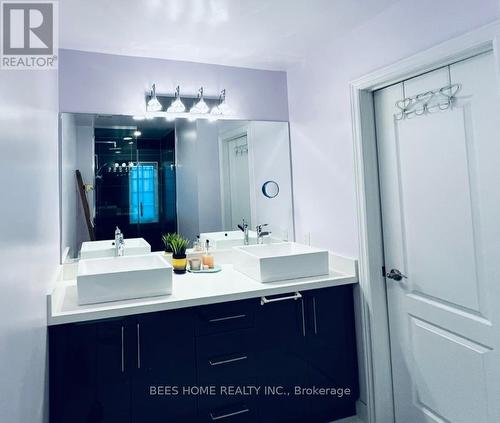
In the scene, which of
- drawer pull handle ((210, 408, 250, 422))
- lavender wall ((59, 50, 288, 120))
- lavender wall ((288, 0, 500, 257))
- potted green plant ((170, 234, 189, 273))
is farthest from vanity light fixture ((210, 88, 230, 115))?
drawer pull handle ((210, 408, 250, 422))

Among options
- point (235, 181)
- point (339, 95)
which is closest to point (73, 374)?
point (235, 181)

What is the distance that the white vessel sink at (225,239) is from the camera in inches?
99.4

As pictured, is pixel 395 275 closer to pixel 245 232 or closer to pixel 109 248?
pixel 245 232

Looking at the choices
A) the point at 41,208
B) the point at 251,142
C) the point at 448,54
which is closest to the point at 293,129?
the point at 251,142

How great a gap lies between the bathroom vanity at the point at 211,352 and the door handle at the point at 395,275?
0.70 ft

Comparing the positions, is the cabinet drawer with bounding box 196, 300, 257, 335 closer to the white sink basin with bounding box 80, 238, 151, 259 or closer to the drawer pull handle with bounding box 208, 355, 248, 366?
the drawer pull handle with bounding box 208, 355, 248, 366

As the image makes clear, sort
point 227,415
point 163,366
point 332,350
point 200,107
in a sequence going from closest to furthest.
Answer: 1. point 163,366
2. point 227,415
3. point 332,350
4. point 200,107

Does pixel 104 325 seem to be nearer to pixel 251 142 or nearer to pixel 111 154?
pixel 111 154

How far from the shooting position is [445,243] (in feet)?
5.46

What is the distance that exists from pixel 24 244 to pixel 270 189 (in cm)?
184

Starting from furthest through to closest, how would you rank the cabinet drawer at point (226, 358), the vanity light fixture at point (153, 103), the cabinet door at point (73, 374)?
1. the vanity light fixture at point (153, 103)
2. the cabinet drawer at point (226, 358)
3. the cabinet door at point (73, 374)

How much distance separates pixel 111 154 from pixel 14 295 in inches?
58.2

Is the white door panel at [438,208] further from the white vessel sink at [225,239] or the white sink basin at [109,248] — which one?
the white sink basin at [109,248]

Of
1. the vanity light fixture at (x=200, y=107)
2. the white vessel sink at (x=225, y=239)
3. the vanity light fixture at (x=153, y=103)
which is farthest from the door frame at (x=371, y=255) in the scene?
the vanity light fixture at (x=153, y=103)
